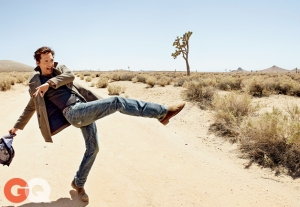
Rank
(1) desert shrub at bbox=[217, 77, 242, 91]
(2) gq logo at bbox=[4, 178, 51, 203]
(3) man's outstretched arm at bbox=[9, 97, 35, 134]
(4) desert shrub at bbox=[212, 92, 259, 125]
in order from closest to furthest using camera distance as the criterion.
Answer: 1. (3) man's outstretched arm at bbox=[9, 97, 35, 134]
2. (2) gq logo at bbox=[4, 178, 51, 203]
3. (4) desert shrub at bbox=[212, 92, 259, 125]
4. (1) desert shrub at bbox=[217, 77, 242, 91]

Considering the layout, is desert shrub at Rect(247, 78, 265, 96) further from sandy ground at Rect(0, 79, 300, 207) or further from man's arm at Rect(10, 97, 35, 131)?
man's arm at Rect(10, 97, 35, 131)

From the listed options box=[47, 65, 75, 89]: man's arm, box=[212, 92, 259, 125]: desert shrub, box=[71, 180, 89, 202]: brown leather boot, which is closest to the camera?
box=[47, 65, 75, 89]: man's arm

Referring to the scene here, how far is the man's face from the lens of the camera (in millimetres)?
3021

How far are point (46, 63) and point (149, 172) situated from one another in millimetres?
2535

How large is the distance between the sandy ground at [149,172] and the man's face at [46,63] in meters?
1.87

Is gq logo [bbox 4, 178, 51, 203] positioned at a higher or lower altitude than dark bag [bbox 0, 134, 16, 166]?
lower

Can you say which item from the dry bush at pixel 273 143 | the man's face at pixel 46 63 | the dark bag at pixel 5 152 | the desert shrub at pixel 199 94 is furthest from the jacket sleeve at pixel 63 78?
the desert shrub at pixel 199 94

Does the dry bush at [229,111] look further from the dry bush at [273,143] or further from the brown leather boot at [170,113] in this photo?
the brown leather boot at [170,113]

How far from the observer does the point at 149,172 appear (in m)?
4.23

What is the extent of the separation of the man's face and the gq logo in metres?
1.84

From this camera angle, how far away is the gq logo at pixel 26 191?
3.41 m

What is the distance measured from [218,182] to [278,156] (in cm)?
183

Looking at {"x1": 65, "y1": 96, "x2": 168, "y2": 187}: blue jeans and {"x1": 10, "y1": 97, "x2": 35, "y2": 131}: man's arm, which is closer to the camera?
{"x1": 65, "y1": 96, "x2": 168, "y2": 187}: blue jeans

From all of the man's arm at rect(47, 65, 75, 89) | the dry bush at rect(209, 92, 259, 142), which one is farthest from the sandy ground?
the man's arm at rect(47, 65, 75, 89)
